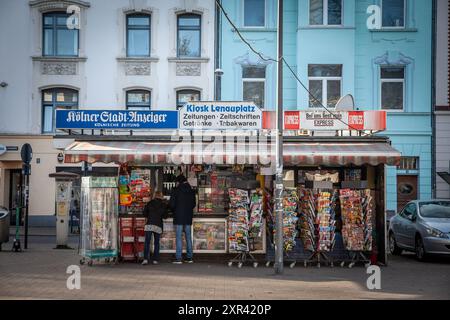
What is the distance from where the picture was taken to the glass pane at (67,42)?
98.1 ft

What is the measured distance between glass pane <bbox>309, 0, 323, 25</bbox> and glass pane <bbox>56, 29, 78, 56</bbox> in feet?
35.3

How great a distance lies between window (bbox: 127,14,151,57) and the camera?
29750 millimetres

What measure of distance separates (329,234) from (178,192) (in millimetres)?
3572

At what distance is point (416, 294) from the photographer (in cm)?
1090

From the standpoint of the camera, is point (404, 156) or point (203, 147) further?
point (404, 156)

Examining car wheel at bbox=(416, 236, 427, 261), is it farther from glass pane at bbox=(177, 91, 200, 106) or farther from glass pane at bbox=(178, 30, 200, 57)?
glass pane at bbox=(178, 30, 200, 57)

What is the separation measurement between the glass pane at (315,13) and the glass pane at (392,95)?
4.01m

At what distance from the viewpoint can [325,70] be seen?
28188 millimetres

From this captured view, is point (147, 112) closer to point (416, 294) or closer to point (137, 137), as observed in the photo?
point (137, 137)

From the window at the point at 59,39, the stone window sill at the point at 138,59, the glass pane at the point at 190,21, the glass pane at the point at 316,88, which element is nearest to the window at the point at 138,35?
the stone window sill at the point at 138,59

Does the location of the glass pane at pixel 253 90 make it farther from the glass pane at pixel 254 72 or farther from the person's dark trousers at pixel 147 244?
the person's dark trousers at pixel 147 244

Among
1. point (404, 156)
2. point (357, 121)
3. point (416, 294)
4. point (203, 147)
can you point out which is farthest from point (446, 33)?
point (416, 294)

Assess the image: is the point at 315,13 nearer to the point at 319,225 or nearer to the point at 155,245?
the point at 319,225

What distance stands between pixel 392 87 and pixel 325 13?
4.37 meters
